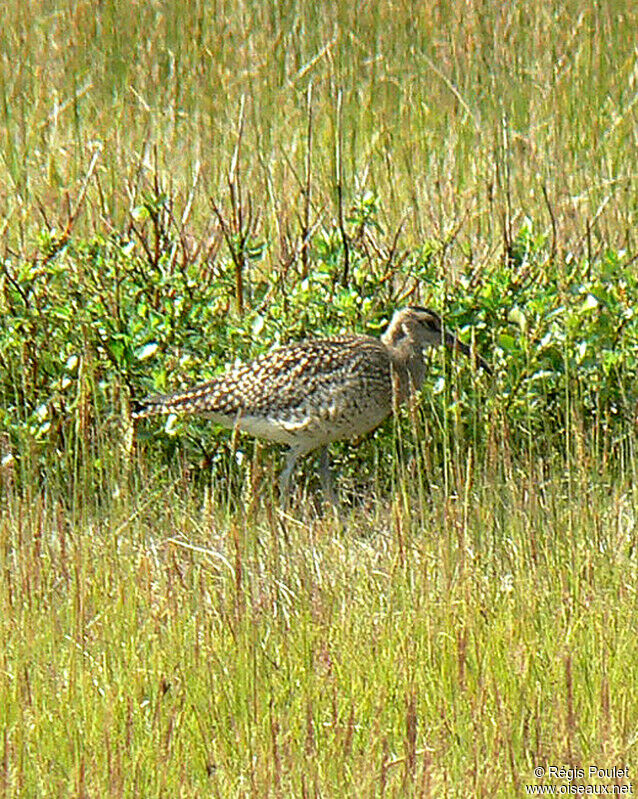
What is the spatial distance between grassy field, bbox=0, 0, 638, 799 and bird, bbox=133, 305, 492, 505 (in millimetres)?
164

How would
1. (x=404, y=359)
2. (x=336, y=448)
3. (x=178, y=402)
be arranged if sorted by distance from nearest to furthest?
(x=178, y=402)
(x=404, y=359)
(x=336, y=448)

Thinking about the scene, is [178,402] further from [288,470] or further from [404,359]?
[404,359]

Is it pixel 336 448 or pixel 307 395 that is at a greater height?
pixel 307 395

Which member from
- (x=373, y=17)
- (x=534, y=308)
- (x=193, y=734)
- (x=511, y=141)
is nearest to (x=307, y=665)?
(x=193, y=734)

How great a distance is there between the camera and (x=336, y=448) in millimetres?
6578

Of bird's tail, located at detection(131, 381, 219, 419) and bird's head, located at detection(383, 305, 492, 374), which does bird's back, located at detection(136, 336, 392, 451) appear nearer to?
bird's tail, located at detection(131, 381, 219, 419)

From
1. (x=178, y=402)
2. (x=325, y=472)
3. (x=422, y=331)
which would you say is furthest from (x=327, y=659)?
(x=422, y=331)

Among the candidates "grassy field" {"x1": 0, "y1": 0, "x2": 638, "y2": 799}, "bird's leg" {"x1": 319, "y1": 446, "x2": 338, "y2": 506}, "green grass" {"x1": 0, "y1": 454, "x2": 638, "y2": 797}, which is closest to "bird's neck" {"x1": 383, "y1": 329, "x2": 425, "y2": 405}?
"grassy field" {"x1": 0, "y1": 0, "x2": 638, "y2": 799}

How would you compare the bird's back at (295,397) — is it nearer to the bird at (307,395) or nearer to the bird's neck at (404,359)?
the bird at (307,395)

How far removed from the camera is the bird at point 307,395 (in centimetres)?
599

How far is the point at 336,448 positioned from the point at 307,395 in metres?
0.54

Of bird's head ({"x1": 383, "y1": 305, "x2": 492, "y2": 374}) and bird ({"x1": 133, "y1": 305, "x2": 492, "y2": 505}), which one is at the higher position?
bird's head ({"x1": 383, "y1": 305, "x2": 492, "y2": 374})

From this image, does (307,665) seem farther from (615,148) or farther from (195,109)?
(195,109)

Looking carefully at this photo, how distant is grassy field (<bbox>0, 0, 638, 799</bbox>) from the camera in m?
4.02
